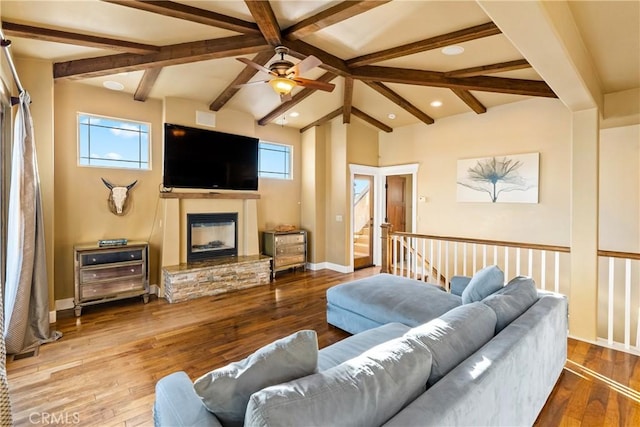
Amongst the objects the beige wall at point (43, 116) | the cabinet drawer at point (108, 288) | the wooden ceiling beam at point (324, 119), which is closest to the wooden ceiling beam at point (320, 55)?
the wooden ceiling beam at point (324, 119)

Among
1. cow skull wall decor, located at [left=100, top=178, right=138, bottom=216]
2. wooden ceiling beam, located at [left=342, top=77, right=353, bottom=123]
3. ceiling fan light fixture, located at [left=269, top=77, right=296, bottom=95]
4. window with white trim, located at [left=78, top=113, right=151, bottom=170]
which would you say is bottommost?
cow skull wall decor, located at [left=100, top=178, right=138, bottom=216]

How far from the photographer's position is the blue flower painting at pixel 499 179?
492 cm

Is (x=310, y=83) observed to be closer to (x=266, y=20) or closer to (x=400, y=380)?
(x=266, y=20)

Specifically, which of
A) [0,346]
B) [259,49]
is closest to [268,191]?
[259,49]

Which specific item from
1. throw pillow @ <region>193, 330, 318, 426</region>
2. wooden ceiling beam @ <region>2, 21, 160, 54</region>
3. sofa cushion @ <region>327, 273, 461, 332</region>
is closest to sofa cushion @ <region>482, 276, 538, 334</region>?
sofa cushion @ <region>327, 273, 461, 332</region>

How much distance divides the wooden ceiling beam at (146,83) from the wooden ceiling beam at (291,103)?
196 cm

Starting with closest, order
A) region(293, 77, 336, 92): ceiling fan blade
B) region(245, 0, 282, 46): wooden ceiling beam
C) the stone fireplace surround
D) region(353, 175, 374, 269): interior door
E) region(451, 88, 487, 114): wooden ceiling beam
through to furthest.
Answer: region(245, 0, 282, 46): wooden ceiling beam < region(293, 77, 336, 92): ceiling fan blade < the stone fireplace surround < region(451, 88, 487, 114): wooden ceiling beam < region(353, 175, 374, 269): interior door

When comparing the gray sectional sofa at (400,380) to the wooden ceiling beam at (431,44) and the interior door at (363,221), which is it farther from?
the interior door at (363,221)

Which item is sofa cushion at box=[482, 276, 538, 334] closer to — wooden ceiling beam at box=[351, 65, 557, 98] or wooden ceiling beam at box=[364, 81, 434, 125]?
wooden ceiling beam at box=[351, 65, 557, 98]

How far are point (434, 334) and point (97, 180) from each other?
477cm

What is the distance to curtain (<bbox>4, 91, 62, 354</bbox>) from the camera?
297 cm

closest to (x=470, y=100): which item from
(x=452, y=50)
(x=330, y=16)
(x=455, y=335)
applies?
(x=452, y=50)

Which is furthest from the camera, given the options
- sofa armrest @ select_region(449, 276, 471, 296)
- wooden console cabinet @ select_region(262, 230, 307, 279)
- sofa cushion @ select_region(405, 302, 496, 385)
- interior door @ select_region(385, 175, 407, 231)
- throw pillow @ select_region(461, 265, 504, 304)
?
interior door @ select_region(385, 175, 407, 231)

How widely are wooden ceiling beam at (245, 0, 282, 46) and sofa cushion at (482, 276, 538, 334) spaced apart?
295 cm
